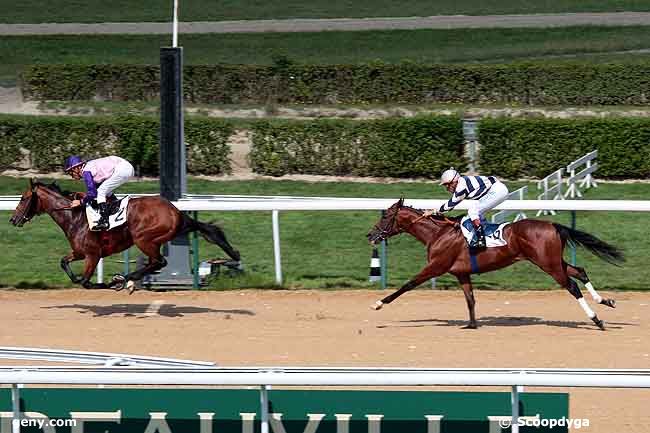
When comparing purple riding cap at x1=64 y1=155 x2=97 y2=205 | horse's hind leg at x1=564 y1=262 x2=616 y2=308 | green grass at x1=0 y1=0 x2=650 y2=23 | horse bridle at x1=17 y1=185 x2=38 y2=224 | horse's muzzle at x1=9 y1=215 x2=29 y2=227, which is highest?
green grass at x1=0 y1=0 x2=650 y2=23

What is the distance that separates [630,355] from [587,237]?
117 cm

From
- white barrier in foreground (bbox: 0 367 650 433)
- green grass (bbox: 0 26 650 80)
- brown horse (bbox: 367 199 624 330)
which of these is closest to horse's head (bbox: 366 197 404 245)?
brown horse (bbox: 367 199 624 330)

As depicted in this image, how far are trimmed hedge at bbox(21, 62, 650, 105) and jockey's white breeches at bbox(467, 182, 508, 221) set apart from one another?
1063 cm

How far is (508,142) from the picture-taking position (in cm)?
1677

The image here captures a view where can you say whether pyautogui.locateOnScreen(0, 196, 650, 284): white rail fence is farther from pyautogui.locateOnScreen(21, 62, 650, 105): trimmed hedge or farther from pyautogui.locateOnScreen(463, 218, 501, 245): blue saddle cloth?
pyautogui.locateOnScreen(21, 62, 650, 105): trimmed hedge

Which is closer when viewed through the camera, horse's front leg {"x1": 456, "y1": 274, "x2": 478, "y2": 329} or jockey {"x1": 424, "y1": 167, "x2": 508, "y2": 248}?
jockey {"x1": 424, "y1": 167, "x2": 508, "y2": 248}

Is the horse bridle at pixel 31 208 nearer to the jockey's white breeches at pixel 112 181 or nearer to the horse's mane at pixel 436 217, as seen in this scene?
the jockey's white breeches at pixel 112 181

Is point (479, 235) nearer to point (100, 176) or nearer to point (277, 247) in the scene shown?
point (277, 247)

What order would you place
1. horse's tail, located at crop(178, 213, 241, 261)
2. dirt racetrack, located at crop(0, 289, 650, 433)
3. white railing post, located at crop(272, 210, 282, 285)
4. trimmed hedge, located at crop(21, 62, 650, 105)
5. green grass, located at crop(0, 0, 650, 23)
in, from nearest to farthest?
dirt racetrack, located at crop(0, 289, 650, 433), horse's tail, located at crop(178, 213, 241, 261), white railing post, located at crop(272, 210, 282, 285), trimmed hedge, located at crop(21, 62, 650, 105), green grass, located at crop(0, 0, 650, 23)

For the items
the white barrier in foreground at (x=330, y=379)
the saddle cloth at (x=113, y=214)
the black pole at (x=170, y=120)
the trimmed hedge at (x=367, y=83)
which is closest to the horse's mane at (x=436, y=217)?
the saddle cloth at (x=113, y=214)

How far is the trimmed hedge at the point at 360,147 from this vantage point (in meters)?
16.7

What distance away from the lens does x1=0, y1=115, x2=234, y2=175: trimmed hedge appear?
1703cm

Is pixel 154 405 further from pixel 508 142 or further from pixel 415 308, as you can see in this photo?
pixel 508 142

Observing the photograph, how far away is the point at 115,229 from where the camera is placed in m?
10.5
